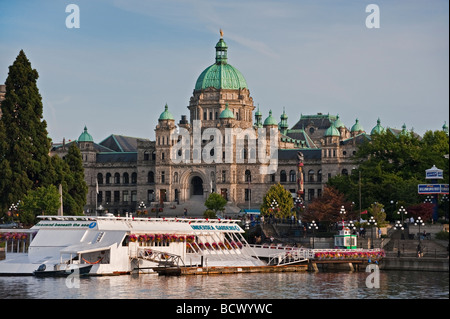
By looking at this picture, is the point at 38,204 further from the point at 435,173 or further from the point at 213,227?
the point at 435,173

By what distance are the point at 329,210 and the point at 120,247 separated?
110 feet

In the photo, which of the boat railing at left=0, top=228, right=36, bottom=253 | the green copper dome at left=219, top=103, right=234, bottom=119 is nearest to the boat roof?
the boat railing at left=0, top=228, right=36, bottom=253

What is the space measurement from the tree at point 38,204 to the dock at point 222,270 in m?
25.4

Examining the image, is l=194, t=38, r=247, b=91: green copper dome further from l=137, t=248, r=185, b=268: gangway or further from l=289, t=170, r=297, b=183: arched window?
l=137, t=248, r=185, b=268: gangway

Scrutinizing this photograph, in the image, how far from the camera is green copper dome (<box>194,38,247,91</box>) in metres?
170

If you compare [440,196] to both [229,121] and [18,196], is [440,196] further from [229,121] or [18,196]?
[229,121]

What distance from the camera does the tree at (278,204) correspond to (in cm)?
12646

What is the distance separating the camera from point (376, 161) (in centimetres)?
11950

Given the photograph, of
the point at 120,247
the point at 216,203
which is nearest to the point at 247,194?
the point at 216,203

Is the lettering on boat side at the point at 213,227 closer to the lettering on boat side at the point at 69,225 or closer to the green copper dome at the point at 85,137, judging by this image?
the lettering on boat side at the point at 69,225

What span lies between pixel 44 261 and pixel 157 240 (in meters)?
9.89

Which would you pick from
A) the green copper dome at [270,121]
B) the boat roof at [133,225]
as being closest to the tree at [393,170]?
the boat roof at [133,225]

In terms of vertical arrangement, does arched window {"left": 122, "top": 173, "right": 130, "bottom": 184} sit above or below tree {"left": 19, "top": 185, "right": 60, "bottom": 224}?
above

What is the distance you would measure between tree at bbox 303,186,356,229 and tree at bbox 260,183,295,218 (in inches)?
570
